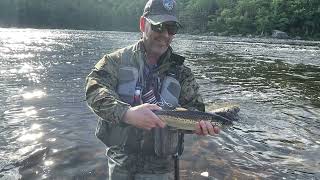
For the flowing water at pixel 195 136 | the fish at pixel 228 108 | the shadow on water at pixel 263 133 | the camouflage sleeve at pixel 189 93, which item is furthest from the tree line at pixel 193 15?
the camouflage sleeve at pixel 189 93

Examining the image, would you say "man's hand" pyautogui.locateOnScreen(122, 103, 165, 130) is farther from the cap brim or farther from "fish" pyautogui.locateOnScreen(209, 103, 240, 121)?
"fish" pyautogui.locateOnScreen(209, 103, 240, 121)

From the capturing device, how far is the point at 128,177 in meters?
4.54

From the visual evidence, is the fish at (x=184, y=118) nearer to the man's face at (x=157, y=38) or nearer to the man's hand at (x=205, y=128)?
the man's hand at (x=205, y=128)

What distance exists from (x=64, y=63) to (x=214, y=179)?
21688 millimetres

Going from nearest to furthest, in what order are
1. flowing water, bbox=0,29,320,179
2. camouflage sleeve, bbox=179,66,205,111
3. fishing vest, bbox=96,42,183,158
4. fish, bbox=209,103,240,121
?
1. fishing vest, bbox=96,42,183,158
2. camouflage sleeve, bbox=179,66,205,111
3. flowing water, bbox=0,29,320,179
4. fish, bbox=209,103,240,121

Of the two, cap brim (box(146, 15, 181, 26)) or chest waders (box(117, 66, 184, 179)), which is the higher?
cap brim (box(146, 15, 181, 26))

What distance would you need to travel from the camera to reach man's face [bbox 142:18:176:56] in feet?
14.2

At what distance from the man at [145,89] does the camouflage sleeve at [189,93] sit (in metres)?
0.08

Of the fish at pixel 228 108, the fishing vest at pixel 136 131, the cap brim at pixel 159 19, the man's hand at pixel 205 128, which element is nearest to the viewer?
the man's hand at pixel 205 128

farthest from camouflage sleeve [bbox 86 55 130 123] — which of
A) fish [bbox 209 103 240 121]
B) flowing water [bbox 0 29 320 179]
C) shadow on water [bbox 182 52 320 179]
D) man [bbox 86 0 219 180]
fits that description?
fish [bbox 209 103 240 121]

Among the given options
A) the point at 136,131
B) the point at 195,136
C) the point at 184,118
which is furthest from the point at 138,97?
the point at 195,136

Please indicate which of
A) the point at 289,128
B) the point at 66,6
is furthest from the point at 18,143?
the point at 66,6

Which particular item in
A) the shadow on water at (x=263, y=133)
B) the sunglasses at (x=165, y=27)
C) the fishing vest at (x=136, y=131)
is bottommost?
the shadow on water at (x=263, y=133)

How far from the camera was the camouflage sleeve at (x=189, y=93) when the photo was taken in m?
4.80
